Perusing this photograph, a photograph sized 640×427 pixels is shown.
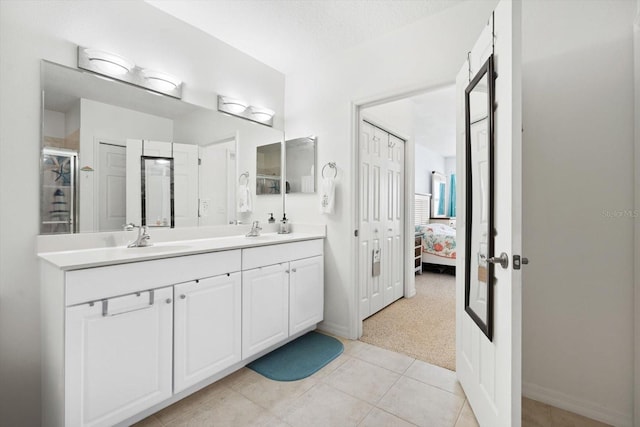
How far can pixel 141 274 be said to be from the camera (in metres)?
1.48

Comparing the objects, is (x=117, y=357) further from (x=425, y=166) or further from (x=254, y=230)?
(x=425, y=166)

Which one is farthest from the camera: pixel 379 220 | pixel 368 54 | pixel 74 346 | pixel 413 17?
pixel 379 220

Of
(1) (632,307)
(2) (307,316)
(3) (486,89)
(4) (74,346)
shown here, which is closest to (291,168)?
(2) (307,316)

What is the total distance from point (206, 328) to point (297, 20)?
2.24 metres

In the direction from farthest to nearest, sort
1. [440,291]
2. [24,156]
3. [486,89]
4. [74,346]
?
[440,291], [24,156], [486,89], [74,346]

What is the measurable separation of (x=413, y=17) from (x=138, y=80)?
2010mm

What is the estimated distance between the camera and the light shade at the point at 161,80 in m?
2.02

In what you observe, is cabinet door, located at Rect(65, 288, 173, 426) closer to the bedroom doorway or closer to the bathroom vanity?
the bathroom vanity

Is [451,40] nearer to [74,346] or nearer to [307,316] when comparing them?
[307,316]

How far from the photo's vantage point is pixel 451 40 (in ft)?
6.72

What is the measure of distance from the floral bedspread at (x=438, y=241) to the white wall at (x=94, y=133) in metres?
4.55

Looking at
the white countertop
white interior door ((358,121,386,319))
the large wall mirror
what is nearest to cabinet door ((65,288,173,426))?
the white countertop

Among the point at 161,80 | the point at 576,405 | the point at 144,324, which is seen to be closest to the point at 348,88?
the point at 161,80

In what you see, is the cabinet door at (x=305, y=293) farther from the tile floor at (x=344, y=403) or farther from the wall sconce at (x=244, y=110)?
the wall sconce at (x=244, y=110)
